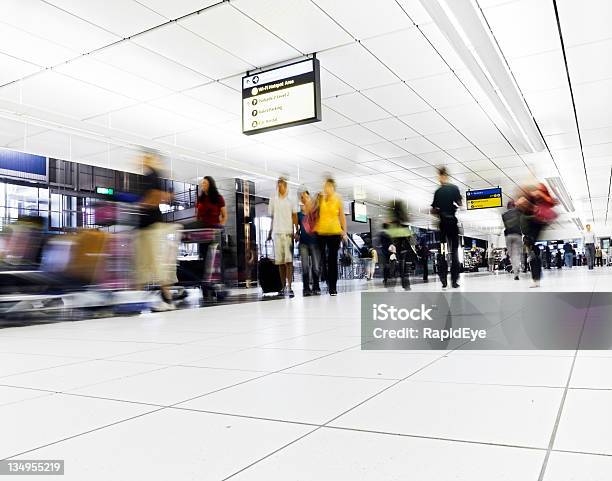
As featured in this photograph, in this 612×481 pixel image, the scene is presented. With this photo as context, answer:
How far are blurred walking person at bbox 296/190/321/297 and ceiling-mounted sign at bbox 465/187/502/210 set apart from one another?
29.7 ft

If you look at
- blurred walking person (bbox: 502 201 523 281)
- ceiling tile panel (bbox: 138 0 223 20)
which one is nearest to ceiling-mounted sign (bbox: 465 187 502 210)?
blurred walking person (bbox: 502 201 523 281)

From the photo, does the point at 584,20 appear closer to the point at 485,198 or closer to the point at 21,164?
the point at 485,198

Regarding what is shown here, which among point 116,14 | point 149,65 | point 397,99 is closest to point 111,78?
point 149,65

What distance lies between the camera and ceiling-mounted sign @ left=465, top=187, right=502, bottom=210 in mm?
13883

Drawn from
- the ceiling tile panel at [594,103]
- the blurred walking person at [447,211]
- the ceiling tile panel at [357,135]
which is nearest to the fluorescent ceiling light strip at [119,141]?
the ceiling tile panel at [357,135]

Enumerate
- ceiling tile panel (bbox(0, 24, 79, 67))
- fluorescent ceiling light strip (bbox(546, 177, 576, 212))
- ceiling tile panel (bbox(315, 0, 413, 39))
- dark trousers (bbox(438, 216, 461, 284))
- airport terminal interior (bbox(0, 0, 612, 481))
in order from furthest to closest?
fluorescent ceiling light strip (bbox(546, 177, 576, 212)) < dark trousers (bbox(438, 216, 461, 284)) < ceiling tile panel (bbox(0, 24, 79, 67)) < ceiling tile panel (bbox(315, 0, 413, 39)) < airport terminal interior (bbox(0, 0, 612, 481))

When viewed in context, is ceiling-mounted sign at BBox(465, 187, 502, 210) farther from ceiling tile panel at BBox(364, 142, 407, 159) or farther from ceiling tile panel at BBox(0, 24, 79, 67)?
ceiling tile panel at BBox(0, 24, 79, 67)

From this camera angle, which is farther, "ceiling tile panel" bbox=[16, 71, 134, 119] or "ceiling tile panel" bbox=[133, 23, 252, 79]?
"ceiling tile panel" bbox=[16, 71, 134, 119]

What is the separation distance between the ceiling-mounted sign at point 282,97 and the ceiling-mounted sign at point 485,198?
9.96m

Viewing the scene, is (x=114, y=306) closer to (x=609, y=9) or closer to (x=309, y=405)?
(x=309, y=405)

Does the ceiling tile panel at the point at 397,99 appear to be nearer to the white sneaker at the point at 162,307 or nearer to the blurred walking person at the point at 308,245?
the blurred walking person at the point at 308,245

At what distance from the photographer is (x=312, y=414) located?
44.3 inches

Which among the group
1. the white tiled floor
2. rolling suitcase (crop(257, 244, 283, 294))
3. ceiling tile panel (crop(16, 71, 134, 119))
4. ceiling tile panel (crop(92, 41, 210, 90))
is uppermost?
ceiling tile panel (crop(92, 41, 210, 90))

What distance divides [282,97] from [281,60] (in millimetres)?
435
